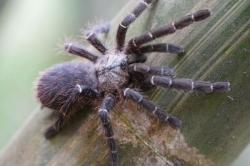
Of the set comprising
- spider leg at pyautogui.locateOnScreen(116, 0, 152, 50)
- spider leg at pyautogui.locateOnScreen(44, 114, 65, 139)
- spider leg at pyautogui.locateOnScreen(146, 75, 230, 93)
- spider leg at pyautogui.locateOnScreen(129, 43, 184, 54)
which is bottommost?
spider leg at pyautogui.locateOnScreen(44, 114, 65, 139)

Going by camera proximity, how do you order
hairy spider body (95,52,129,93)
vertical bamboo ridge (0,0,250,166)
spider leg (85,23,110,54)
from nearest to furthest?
vertical bamboo ridge (0,0,250,166)
hairy spider body (95,52,129,93)
spider leg (85,23,110,54)

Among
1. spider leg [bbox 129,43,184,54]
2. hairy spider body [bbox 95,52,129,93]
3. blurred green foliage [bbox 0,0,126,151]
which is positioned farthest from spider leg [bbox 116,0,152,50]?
blurred green foliage [bbox 0,0,126,151]

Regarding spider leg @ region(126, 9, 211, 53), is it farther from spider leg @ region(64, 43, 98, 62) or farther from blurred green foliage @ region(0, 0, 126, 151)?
blurred green foliage @ region(0, 0, 126, 151)

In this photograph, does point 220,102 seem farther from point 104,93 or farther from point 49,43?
point 49,43

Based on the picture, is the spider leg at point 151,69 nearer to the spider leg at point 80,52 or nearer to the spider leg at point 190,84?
A: the spider leg at point 190,84

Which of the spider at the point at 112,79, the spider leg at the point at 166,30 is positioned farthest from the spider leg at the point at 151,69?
the spider leg at the point at 166,30

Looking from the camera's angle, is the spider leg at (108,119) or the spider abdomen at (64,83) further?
the spider abdomen at (64,83)

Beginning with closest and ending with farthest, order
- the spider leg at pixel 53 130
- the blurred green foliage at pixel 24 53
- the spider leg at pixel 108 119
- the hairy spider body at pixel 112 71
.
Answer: the spider leg at pixel 108 119
the spider leg at pixel 53 130
the hairy spider body at pixel 112 71
the blurred green foliage at pixel 24 53
